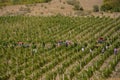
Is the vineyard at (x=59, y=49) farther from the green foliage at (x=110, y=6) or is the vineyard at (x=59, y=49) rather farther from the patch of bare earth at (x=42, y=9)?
the patch of bare earth at (x=42, y=9)

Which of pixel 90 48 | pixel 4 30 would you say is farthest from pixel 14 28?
pixel 90 48

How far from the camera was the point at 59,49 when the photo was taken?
80.5 ft

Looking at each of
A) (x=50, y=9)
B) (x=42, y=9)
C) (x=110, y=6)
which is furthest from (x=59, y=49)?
(x=42, y=9)

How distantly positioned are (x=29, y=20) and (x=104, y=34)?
12.3 meters

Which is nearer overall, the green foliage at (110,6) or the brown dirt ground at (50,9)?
the brown dirt ground at (50,9)

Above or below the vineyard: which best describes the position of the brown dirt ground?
above

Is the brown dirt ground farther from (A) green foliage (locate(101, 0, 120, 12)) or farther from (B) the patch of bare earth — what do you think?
(A) green foliage (locate(101, 0, 120, 12))

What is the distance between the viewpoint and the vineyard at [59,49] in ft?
61.9

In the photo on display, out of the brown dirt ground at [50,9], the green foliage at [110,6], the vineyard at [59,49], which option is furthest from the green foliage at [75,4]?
the vineyard at [59,49]

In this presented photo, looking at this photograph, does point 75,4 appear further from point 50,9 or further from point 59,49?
point 59,49

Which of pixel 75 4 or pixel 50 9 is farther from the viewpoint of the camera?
pixel 75 4

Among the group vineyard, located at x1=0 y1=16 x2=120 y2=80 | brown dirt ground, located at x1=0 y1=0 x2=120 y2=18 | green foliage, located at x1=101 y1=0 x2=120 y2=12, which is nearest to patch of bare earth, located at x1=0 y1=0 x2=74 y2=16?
brown dirt ground, located at x1=0 y1=0 x2=120 y2=18

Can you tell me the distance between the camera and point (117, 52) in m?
22.9

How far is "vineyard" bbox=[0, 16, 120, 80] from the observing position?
1888 cm
